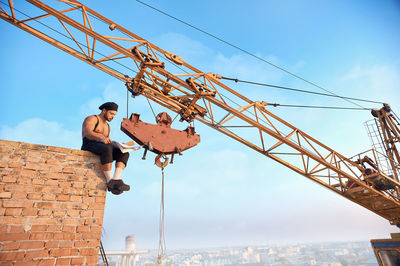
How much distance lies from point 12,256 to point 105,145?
1388 millimetres

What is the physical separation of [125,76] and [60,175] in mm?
5526


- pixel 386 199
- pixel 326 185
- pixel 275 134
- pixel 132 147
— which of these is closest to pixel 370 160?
pixel 386 199

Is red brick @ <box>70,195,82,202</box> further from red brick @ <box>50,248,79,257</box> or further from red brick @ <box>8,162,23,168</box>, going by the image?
red brick @ <box>8,162,23,168</box>

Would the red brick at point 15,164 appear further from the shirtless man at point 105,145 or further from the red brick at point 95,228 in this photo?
the red brick at point 95,228

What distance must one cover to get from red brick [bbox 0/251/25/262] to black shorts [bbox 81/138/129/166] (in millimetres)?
1156

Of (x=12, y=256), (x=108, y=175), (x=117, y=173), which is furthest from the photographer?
(x=117, y=173)

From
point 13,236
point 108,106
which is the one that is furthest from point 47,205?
point 108,106

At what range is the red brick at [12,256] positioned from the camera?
2010 mm

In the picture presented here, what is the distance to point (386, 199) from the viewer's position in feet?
29.7

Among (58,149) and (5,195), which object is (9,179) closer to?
(5,195)

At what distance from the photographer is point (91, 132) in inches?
113

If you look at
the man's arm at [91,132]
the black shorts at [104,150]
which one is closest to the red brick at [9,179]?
the black shorts at [104,150]

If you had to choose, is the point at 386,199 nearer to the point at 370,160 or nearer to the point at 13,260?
the point at 370,160

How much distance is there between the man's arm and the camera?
286 cm
